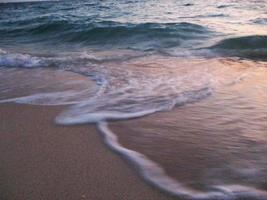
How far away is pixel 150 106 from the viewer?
410 centimetres

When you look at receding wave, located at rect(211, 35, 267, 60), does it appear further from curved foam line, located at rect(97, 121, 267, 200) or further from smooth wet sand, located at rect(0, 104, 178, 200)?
curved foam line, located at rect(97, 121, 267, 200)

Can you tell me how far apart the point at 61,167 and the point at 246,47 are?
654 centimetres

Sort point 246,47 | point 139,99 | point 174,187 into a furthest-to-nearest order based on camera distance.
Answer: point 246,47
point 139,99
point 174,187

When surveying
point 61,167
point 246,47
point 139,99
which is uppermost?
point 61,167

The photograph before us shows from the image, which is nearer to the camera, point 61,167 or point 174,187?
point 174,187

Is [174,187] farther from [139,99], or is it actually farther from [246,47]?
[246,47]

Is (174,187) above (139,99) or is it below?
above

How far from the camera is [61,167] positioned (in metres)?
2.76

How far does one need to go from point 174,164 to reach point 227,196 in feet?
1.75

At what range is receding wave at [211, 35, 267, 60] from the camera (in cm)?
775

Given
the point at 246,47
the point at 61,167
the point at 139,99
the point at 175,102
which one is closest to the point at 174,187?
the point at 61,167

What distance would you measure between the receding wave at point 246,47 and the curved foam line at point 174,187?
513 centimetres

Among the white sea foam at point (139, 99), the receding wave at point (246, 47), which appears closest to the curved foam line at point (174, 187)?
the white sea foam at point (139, 99)

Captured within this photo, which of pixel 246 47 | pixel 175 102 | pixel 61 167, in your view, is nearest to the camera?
pixel 61 167
